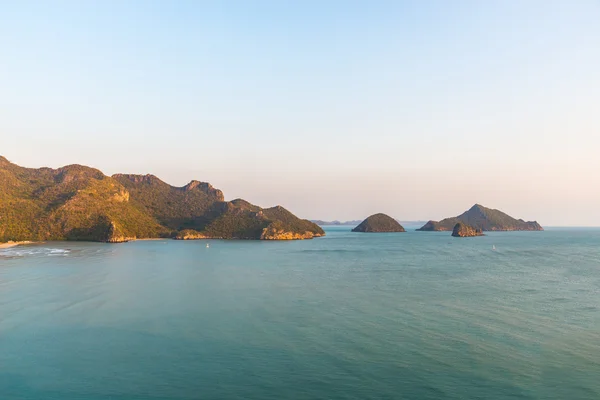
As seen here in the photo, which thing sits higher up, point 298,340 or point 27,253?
point 27,253

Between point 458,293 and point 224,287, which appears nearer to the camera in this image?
point 458,293

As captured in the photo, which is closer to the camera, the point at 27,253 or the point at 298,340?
the point at 298,340

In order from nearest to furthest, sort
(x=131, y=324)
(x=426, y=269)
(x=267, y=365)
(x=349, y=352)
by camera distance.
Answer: (x=267, y=365) < (x=349, y=352) < (x=131, y=324) < (x=426, y=269)

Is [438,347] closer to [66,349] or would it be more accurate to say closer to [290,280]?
[66,349]

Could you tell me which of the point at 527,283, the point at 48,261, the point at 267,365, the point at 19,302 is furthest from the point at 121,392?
the point at 48,261

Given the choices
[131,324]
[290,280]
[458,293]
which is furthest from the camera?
[290,280]

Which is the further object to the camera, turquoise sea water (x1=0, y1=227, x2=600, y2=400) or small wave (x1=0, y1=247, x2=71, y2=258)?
small wave (x1=0, y1=247, x2=71, y2=258)

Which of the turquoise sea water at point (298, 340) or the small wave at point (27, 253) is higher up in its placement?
the small wave at point (27, 253)

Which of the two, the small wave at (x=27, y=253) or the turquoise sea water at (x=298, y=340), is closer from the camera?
the turquoise sea water at (x=298, y=340)
